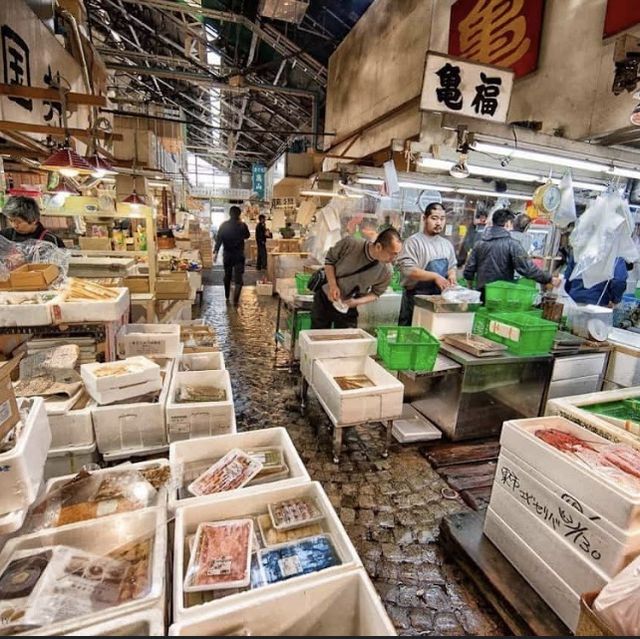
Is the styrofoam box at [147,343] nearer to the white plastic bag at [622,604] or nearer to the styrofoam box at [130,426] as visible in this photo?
the styrofoam box at [130,426]

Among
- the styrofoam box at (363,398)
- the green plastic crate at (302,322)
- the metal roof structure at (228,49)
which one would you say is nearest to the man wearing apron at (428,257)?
the green plastic crate at (302,322)

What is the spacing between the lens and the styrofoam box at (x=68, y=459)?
2033mm

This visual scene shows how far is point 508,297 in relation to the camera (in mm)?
3986

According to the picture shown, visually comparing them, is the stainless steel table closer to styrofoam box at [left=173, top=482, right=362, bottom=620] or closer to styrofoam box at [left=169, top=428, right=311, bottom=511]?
styrofoam box at [left=169, top=428, right=311, bottom=511]

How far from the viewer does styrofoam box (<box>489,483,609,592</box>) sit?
5.17 feet

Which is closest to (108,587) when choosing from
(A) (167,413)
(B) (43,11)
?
(A) (167,413)

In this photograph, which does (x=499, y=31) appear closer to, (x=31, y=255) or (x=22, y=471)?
(x=31, y=255)

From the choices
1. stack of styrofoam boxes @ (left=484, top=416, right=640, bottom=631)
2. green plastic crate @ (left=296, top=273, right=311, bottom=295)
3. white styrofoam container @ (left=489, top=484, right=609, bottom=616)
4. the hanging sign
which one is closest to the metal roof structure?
green plastic crate @ (left=296, top=273, right=311, bottom=295)

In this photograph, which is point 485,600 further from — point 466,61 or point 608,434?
point 466,61

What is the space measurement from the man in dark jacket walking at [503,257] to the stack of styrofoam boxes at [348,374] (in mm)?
1951

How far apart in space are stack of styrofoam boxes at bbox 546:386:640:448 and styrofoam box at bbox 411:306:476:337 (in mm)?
1563

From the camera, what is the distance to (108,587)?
4.10 ft

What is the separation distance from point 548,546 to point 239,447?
1601 mm

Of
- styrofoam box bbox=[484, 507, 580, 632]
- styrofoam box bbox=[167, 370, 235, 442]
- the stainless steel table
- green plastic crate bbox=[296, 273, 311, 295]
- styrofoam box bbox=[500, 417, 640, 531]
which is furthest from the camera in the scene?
green plastic crate bbox=[296, 273, 311, 295]
